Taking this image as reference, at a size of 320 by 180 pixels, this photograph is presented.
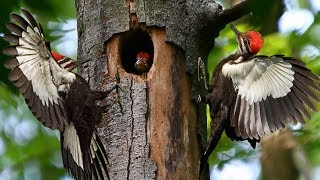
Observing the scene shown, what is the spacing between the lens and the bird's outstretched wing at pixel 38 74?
242cm

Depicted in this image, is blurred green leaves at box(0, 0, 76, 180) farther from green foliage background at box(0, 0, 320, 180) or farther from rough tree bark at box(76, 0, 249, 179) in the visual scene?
rough tree bark at box(76, 0, 249, 179)

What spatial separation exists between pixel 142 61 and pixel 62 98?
531mm

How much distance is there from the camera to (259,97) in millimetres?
2984

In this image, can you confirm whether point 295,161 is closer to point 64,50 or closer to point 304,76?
point 304,76

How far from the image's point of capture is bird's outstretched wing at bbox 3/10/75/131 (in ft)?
7.94

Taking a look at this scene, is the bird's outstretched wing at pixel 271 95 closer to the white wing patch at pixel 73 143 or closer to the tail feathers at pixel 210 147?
the tail feathers at pixel 210 147

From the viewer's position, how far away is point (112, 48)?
3004 millimetres

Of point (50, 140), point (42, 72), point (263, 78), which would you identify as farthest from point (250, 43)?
point (50, 140)

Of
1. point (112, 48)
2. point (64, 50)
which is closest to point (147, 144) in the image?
point (112, 48)

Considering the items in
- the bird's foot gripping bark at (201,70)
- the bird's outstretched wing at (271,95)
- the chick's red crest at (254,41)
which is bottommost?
the bird's outstretched wing at (271,95)

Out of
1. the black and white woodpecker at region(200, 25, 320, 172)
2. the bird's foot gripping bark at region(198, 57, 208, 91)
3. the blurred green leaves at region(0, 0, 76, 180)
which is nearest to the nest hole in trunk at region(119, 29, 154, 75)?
the bird's foot gripping bark at region(198, 57, 208, 91)

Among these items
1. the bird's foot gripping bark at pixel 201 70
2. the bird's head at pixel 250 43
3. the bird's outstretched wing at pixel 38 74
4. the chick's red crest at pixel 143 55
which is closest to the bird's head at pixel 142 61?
the chick's red crest at pixel 143 55

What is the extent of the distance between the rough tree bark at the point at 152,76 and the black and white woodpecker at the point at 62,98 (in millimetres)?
81

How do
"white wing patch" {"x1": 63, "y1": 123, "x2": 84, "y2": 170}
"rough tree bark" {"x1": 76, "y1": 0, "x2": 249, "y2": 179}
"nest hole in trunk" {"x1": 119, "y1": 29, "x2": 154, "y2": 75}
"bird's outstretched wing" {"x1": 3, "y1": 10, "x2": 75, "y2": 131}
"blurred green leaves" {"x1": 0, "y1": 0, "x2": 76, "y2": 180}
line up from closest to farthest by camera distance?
"bird's outstretched wing" {"x1": 3, "y1": 10, "x2": 75, "y2": 131}
"rough tree bark" {"x1": 76, "y1": 0, "x2": 249, "y2": 179}
"white wing patch" {"x1": 63, "y1": 123, "x2": 84, "y2": 170}
"nest hole in trunk" {"x1": 119, "y1": 29, "x2": 154, "y2": 75}
"blurred green leaves" {"x1": 0, "y1": 0, "x2": 76, "y2": 180}
